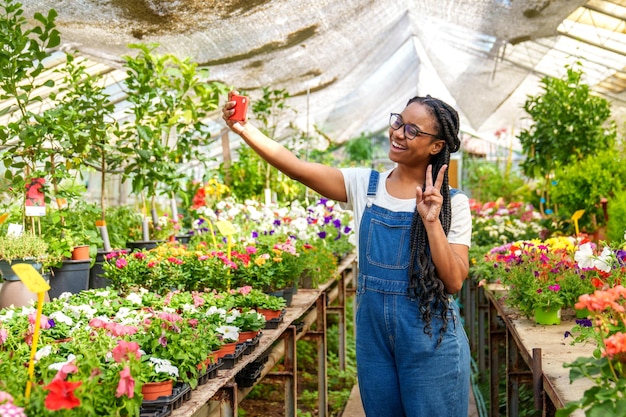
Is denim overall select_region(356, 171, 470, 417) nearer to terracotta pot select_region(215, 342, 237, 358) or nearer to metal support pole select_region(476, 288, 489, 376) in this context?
terracotta pot select_region(215, 342, 237, 358)

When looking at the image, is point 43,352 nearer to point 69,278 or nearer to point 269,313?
point 269,313

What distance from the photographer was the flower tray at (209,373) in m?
2.27

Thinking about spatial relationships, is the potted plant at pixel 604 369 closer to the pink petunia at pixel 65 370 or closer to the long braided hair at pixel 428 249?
the long braided hair at pixel 428 249

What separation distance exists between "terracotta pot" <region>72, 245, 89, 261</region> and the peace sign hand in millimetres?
2490

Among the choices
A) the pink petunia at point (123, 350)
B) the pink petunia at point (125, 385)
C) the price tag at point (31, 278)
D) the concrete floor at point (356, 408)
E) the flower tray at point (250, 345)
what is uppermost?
the price tag at point (31, 278)

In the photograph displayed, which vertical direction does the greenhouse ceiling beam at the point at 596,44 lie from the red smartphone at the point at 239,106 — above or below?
above

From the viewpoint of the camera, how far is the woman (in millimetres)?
2027

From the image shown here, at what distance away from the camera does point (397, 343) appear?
2.05 m

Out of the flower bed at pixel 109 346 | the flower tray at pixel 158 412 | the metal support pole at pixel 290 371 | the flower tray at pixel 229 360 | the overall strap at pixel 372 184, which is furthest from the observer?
the metal support pole at pixel 290 371

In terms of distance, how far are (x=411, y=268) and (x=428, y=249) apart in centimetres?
7

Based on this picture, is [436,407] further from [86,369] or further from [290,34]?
[290,34]

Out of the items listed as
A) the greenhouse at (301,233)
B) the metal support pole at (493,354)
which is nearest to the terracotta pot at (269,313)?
the greenhouse at (301,233)

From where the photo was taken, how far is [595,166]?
5.16 meters

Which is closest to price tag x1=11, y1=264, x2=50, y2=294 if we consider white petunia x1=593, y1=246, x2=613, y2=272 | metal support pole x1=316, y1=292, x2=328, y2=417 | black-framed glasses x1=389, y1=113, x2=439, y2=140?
black-framed glasses x1=389, y1=113, x2=439, y2=140
